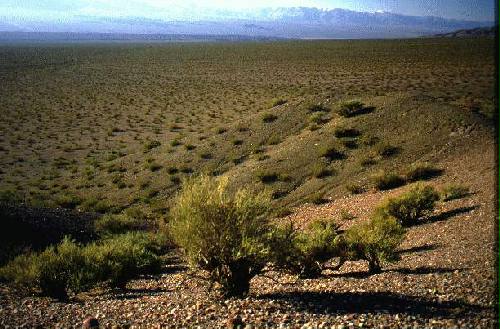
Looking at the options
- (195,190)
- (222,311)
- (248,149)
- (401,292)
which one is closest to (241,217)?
(195,190)

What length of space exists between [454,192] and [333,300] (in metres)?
7.69

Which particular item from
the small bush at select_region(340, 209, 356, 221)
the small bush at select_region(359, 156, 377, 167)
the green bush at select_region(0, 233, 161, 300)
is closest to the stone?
the green bush at select_region(0, 233, 161, 300)

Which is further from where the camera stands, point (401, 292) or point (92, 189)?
point (92, 189)

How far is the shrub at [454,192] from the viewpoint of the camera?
44.2 ft

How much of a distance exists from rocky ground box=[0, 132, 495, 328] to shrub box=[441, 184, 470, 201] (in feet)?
8.36

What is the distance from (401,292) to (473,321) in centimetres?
140

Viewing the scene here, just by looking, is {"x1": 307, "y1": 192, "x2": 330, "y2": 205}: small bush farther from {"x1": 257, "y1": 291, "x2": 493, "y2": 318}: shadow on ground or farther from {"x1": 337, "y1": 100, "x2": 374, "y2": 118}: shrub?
{"x1": 257, "y1": 291, "x2": 493, "y2": 318}: shadow on ground

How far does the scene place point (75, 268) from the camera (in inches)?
368

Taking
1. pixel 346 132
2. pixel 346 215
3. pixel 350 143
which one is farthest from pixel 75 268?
pixel 346 132

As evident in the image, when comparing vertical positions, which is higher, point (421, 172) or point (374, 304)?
point (421, 172)

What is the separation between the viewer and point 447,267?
8602 mm

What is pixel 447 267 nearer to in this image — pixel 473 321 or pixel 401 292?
pixel 401 292

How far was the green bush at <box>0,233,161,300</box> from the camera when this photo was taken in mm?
8922

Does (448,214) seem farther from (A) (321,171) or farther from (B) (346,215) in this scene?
(A) (321,171)
